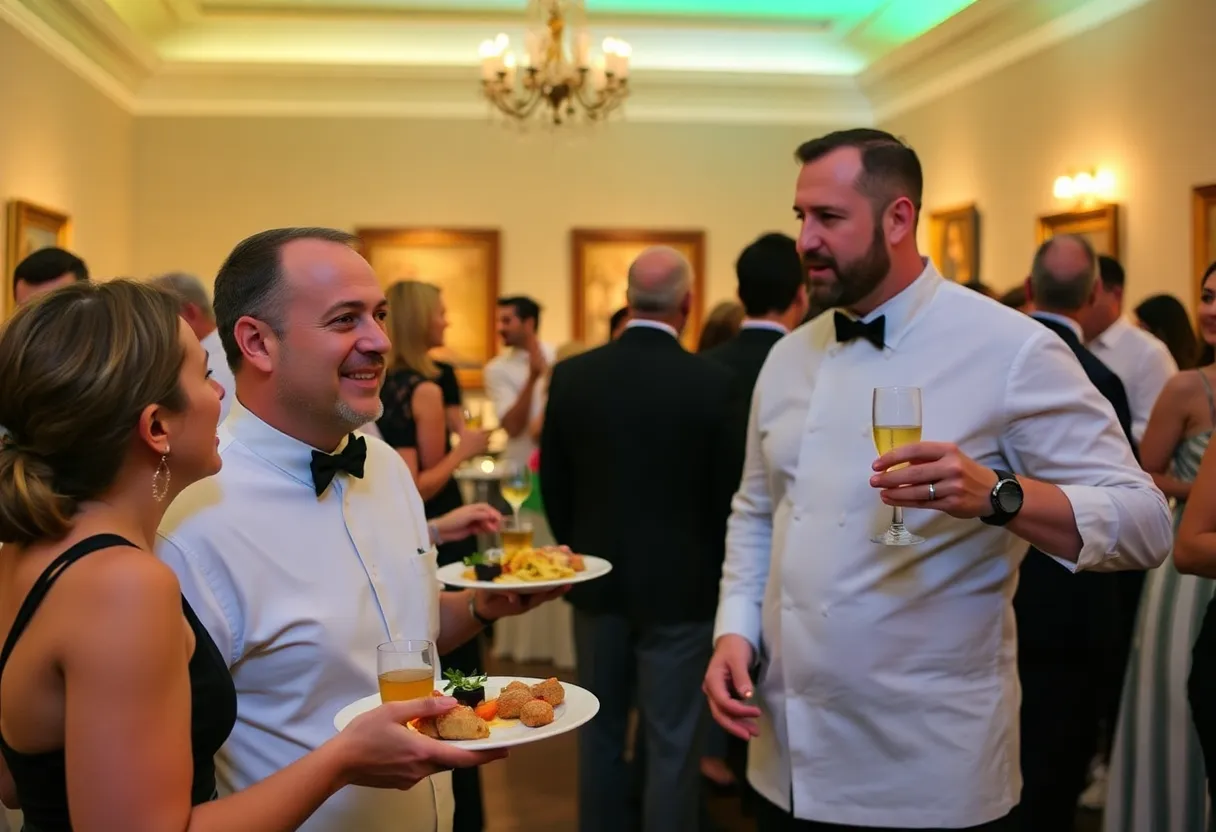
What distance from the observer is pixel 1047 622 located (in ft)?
11.4

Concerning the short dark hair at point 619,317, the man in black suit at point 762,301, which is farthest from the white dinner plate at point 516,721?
the short dark hair at point 619,317

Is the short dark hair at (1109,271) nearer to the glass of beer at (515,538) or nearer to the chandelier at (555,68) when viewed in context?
the glass of beer at (515,538)

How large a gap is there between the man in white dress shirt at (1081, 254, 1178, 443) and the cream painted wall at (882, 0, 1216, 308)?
44.6 inches

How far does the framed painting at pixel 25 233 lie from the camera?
20.5ft

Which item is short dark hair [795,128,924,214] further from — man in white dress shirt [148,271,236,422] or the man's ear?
man in white dress shirt [148,271,236,422]

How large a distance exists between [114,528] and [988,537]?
58.2 inches

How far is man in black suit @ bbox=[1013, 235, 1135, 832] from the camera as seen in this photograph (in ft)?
11.3

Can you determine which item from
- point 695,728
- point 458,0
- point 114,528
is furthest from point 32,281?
point 458,0

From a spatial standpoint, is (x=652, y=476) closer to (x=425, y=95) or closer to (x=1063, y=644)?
(x=1063, y=644)

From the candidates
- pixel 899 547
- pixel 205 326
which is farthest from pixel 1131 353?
pixel 205 326

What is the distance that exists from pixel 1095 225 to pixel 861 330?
4822mm

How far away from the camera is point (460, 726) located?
1490 millimetres

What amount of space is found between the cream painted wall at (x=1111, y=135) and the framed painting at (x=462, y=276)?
367 cm

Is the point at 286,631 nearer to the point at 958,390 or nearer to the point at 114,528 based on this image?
the point at 114,528
